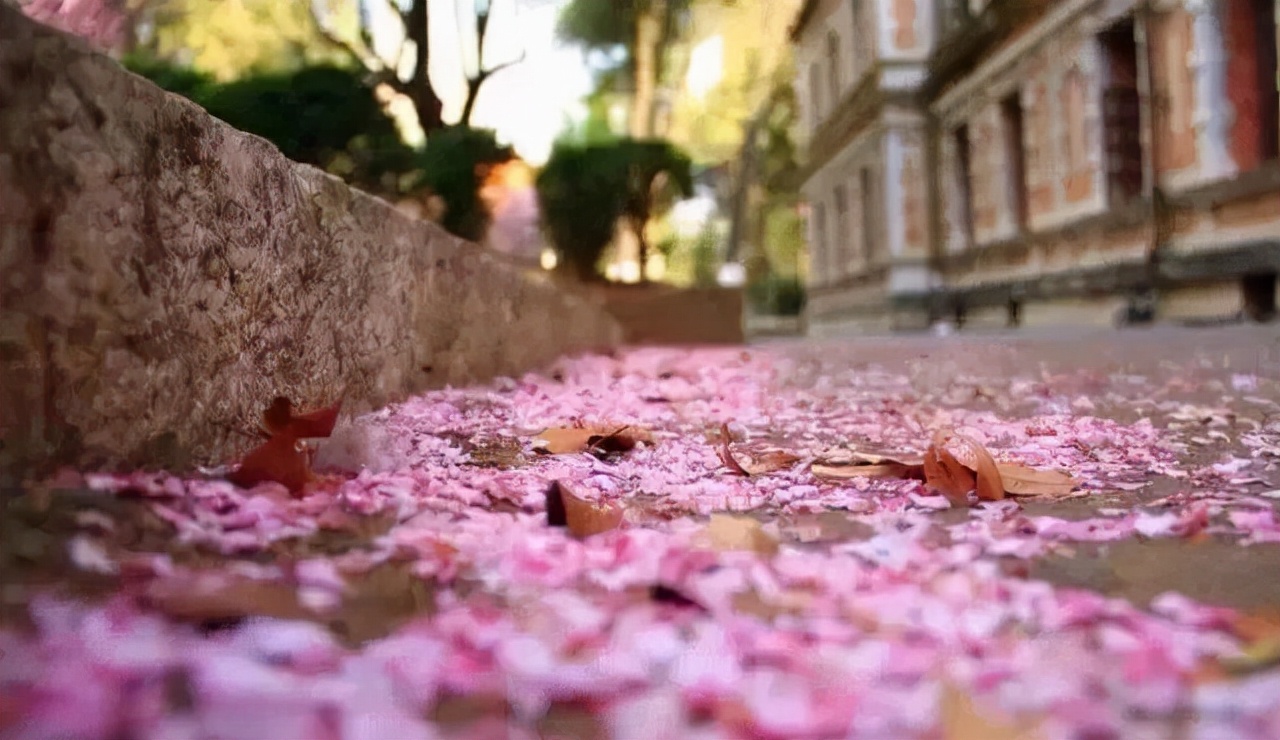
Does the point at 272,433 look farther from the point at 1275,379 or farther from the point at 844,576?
the point at 1275,379

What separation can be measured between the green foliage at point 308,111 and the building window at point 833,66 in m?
12.3

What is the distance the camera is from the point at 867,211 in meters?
12.3

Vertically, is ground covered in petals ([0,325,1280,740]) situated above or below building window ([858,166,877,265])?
below

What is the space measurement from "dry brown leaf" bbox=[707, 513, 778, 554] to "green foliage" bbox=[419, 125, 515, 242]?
1.37 meters

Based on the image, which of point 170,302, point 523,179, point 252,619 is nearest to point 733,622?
point 252,619

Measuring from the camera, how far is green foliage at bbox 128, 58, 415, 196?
138cm

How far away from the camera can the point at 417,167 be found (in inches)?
98.3

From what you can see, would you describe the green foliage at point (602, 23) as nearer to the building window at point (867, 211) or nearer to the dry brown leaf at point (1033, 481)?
the dry brown leaf at point (1033, 481)

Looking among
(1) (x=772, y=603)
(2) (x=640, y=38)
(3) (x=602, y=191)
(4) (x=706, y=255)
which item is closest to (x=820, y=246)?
(4) (x=706, y=255)

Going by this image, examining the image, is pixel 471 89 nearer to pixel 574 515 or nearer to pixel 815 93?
pixel 574 515

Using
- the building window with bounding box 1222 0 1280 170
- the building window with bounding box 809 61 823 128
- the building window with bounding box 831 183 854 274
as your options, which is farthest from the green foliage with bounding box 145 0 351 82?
the building window with bounding box 809 61 823 128

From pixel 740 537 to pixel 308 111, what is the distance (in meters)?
1.14

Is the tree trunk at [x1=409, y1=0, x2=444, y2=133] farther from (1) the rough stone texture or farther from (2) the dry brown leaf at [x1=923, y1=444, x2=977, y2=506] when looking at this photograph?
(2) the dry brown leaf at [x1=923, y1=444, x2=977, y2=506]

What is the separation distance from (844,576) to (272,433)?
0.68 m
